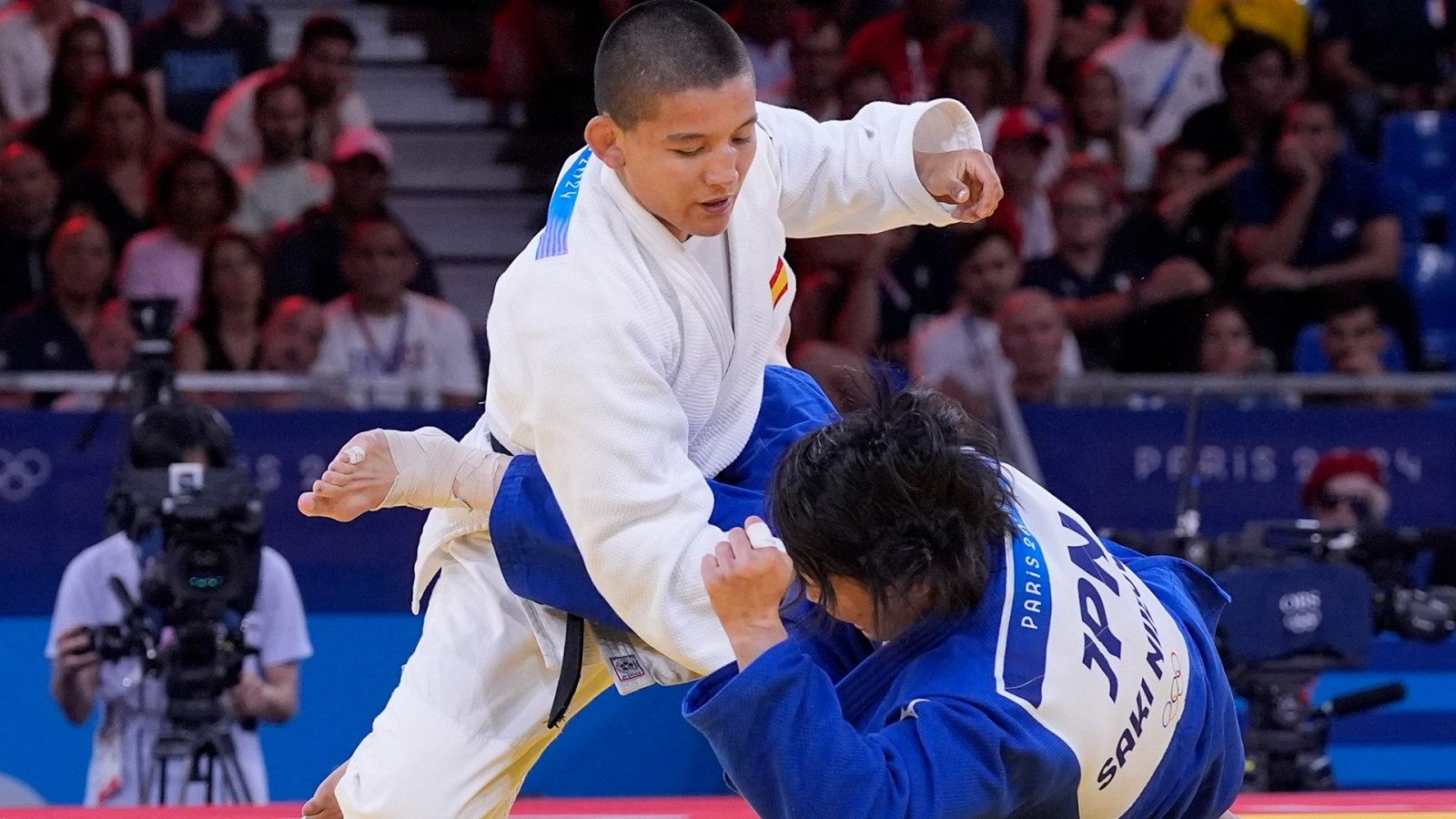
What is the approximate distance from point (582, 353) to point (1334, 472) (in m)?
3.38

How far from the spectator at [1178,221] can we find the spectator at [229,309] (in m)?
2.85

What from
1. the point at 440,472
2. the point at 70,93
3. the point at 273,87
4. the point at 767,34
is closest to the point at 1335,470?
the point at 767,34

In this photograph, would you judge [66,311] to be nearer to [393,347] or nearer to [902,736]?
[393,347]

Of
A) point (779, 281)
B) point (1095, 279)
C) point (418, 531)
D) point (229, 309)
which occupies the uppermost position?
point (779, 281)

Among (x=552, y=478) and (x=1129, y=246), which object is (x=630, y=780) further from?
(x=1129, y=246)

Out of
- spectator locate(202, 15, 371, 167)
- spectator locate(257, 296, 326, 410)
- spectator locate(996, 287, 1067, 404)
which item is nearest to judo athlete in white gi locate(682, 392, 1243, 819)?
spectator locate(996, 287, 1067, 404)

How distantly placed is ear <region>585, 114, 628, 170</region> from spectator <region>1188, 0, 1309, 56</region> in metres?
5.64

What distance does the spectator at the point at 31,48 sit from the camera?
7.02m

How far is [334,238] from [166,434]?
2.47 metres

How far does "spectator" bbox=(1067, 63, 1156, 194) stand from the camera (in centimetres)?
713

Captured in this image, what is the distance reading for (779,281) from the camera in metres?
2.65

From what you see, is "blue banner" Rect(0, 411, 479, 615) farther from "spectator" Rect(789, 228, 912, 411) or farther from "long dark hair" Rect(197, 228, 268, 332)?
"spectator" Rect(789, 228, 912, 411)

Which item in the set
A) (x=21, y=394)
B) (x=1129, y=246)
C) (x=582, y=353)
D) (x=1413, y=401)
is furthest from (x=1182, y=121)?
(x=582, y=353)

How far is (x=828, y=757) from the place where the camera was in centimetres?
180
